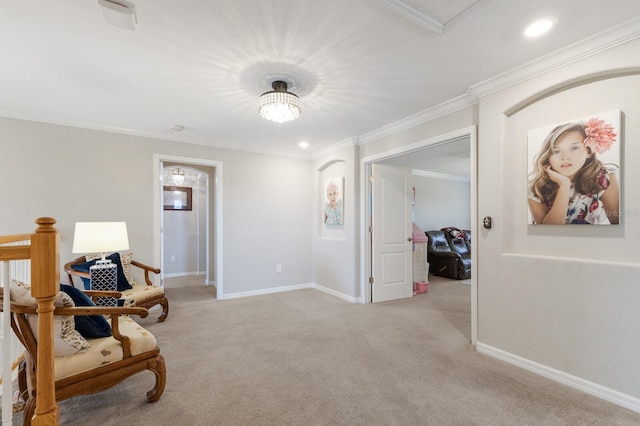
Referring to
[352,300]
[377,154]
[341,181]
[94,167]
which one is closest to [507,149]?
[377,154]

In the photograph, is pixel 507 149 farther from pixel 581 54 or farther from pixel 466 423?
pixel 466 423

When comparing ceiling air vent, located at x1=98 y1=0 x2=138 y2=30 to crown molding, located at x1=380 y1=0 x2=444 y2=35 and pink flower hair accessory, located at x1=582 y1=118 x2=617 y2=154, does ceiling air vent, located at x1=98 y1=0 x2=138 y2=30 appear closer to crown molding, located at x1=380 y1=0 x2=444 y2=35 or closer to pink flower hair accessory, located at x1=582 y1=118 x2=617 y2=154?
crown molding, located at x1=380 y1=0 x2=444 y2=35

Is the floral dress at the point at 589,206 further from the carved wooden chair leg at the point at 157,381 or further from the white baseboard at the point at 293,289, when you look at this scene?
the carved wooden chair leg at the point at 157,381

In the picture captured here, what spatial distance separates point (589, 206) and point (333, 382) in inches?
90.5

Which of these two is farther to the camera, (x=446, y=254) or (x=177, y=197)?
(x=177, y=197)

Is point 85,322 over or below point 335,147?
below

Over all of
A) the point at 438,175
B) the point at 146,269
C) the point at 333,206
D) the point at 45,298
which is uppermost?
the point at 438,175

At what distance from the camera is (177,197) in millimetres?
6711

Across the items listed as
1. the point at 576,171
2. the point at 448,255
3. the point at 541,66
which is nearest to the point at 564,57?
the point at 541,66

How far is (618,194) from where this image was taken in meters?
2.01

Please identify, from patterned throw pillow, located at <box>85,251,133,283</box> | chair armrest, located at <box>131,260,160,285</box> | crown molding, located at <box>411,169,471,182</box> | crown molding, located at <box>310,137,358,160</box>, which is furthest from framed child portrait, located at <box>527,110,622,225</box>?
crown molding, located at <box>411,169,471,182</box>

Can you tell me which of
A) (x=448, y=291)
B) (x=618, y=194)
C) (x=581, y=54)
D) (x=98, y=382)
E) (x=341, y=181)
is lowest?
(x=448, y=291)

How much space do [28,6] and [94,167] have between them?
2504 mm

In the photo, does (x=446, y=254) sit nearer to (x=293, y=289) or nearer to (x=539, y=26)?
(x=293, y=289)
